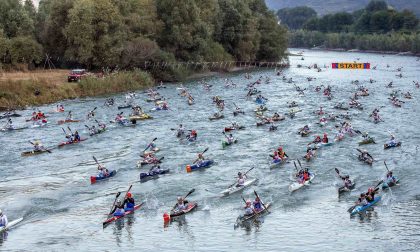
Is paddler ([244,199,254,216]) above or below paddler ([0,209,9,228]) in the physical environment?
below

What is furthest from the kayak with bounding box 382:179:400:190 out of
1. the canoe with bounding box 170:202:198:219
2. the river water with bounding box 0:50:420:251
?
the canoe with bounding box 170:202:198:219

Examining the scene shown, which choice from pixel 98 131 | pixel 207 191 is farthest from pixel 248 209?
pixel 98 131

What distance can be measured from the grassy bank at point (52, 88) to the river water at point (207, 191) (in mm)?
11837

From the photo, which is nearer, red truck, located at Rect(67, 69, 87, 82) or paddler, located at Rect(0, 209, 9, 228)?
paddler, located at Rect(0, 209, 9, 228)

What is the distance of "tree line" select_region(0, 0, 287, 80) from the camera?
97.9 m

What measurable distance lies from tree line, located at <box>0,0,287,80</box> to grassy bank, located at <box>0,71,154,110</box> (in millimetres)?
5652

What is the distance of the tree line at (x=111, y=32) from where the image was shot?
97875mm

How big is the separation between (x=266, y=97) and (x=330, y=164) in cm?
4039

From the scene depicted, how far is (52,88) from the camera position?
85250 millimetres

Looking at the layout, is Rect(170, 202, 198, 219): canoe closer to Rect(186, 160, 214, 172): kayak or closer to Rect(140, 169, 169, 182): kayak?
Rect(140, 169, 169, 182): kayak

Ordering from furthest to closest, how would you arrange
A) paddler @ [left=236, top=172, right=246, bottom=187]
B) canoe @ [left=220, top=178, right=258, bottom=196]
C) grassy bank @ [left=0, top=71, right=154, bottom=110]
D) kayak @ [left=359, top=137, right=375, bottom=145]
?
grassy bank @ [left=0, top=71, right=154, bottom=110]
kayak @ [left=359, top=137, right=375, bottom=145]
paddler @ [left=236, top=172, right=246, bottom=187]
canoe @ [left=220, top=178, right=258, bottom=196]

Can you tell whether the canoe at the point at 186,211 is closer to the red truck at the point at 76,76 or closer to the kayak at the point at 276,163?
the kayak at the point at 276,163

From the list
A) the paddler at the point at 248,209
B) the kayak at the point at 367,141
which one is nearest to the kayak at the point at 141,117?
the kayak at the point at 367,141

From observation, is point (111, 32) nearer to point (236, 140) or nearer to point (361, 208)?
point (236, 140)
